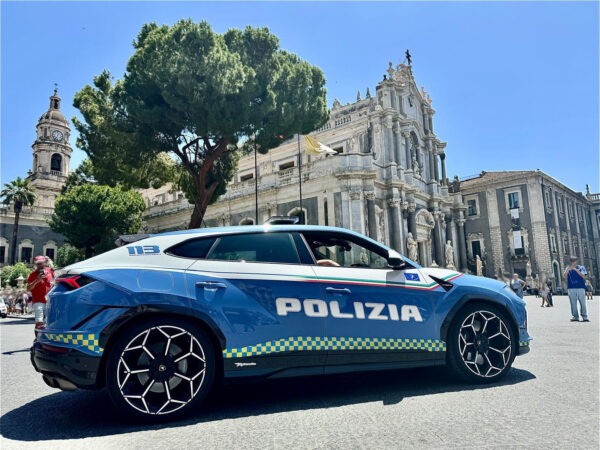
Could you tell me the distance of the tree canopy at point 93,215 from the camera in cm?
2639

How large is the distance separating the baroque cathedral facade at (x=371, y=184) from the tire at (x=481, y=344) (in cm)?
2178

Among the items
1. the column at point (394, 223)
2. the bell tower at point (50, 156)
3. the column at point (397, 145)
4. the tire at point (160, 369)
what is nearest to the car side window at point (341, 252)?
the tire at point (160, 369)

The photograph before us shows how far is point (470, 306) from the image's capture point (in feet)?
13.6

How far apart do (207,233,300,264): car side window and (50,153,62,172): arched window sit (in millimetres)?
64793

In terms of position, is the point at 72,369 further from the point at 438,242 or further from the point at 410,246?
the point at 438,242

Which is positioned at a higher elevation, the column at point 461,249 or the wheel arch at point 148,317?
the column at point 461,249

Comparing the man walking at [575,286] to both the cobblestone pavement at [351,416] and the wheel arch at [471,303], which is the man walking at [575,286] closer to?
the cobblestone pavement at [351,416]

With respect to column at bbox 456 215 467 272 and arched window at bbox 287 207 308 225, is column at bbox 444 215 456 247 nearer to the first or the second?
column at bbox 456 215 467 272

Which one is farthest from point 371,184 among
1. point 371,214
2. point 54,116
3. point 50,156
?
point 54,116

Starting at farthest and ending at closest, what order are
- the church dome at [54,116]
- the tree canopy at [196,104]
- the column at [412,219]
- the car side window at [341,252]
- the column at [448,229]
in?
the church dome at [54,116]
the column at [448,229]
the column at [412,219]
the tree canopy at [196,104]
the car side window at [341,252]

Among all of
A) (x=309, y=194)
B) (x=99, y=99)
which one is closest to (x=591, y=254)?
(x=309, y=194)

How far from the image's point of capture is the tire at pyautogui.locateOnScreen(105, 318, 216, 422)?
9.88 ft

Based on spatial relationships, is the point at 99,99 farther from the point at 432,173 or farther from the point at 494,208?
the point at 494,208


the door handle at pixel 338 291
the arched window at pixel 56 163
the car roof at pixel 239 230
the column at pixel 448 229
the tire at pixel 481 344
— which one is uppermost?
the arched window at pixel 56 163
